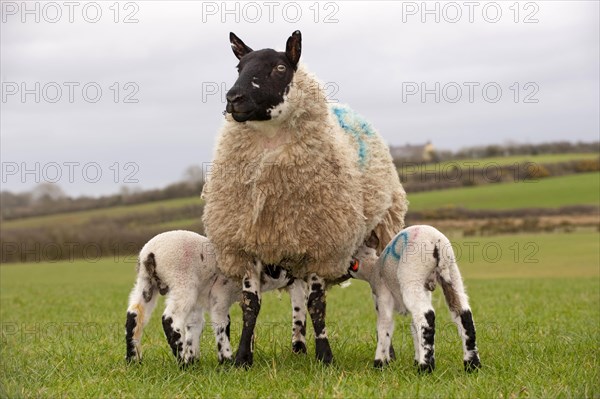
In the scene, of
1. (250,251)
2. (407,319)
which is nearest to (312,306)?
(250,251)

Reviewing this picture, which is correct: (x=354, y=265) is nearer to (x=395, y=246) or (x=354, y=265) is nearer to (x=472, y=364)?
(x=395, y=246)

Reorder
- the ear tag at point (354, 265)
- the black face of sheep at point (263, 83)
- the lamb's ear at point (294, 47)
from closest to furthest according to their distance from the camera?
the black face of sheep at point (263, 83)
the lamb's ear at point (294, 47)
the ear tag at point (354, 265)

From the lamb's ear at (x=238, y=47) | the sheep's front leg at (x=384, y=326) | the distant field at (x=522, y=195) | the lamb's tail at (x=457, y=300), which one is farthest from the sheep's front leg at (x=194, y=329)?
the distant field at (x=522, y=195)

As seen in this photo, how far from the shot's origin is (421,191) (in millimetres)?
45844

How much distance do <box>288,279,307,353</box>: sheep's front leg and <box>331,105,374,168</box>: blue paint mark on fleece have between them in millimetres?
1527

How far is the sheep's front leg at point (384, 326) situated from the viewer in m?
7.36

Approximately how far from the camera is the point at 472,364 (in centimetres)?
714

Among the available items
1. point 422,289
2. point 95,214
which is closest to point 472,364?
point 422,289

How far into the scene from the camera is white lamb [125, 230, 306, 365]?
23.9 feet

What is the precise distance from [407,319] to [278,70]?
22.5 ft

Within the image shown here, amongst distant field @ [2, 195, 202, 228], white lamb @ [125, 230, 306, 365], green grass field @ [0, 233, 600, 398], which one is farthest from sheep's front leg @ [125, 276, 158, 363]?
distant field @ [2, 195, 202, 228]

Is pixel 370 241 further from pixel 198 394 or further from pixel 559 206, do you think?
pixel 559 206

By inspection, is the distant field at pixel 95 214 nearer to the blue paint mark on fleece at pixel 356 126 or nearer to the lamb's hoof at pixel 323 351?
the blue paint mark on fleece at pixel 356 126

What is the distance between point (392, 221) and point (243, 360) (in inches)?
94.6
